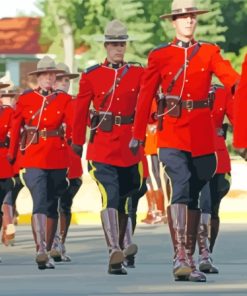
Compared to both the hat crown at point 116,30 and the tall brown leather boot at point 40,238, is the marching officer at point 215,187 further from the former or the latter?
the tall brown leather boot at point 40,238

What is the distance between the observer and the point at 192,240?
15.7 metres

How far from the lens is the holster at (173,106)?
51.2 feet

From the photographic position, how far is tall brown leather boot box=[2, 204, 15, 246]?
22.0 meters

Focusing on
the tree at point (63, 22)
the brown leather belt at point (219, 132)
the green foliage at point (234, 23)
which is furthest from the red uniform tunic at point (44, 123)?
the green foliage at point (234, 23)

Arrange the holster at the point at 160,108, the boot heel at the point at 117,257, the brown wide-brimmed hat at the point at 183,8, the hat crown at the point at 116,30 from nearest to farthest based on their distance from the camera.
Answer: the brown wide-brimmed hat at the point at 183,8
the holster at the point at 160,108
the boot heel at the point at 117,257
the hat crown at the point at 116,30

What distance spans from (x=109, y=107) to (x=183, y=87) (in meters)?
1.52

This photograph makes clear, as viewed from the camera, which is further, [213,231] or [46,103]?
[46,103]

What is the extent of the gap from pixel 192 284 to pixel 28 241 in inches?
345

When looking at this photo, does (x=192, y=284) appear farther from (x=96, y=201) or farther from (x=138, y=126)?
(x=96, y=201)

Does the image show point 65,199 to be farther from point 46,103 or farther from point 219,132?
point 219,132

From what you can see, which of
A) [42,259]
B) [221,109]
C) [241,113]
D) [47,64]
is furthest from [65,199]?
[241,113]

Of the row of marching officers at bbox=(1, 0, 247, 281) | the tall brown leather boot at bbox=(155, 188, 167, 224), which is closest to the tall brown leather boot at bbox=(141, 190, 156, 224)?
the tall brown leather boot at bbox=(155, 188, 167, 224)

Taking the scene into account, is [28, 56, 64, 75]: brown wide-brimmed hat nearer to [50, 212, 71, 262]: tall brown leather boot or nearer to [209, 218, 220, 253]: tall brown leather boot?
[50, 212, 71, 262]: tall brown leather boot

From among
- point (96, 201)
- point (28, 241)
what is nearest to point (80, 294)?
point (28, 241)
